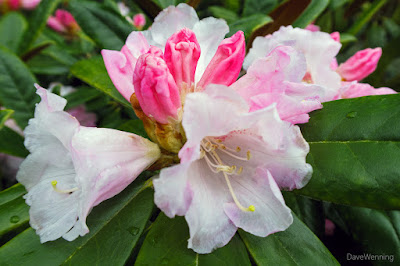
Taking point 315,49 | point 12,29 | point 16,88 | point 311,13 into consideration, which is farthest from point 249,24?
point 12,29

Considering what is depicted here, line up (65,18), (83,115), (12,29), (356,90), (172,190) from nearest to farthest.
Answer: (172,190) < (356,90) < (83,115) < (12,29) < (65,18)

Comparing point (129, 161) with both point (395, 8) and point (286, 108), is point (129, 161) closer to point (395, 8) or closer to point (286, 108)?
point (286, 108)

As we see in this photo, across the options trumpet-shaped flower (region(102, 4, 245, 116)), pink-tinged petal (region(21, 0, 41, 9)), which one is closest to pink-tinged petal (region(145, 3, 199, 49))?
trumpet-shaped flower (region(102, 4, 245, 116))

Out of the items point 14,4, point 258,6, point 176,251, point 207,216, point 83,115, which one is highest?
point 258,6

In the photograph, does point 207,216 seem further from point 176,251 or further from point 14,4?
point 14,4

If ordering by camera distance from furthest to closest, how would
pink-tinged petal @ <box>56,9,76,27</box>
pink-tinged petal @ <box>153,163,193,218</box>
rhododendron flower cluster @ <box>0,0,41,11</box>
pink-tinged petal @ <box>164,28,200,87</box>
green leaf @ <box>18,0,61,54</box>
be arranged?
rhododendron flower cluster @ <box>0,0,41,11</box>, pink-tinged petal @ <box>56,9,76,27</box>, green leaf @ <box>18,0,61,54</box>, pink-tinged petal @ <box>164,28,200,87</box>, pink-tinged petal @ <box>153,163,193,218</box>

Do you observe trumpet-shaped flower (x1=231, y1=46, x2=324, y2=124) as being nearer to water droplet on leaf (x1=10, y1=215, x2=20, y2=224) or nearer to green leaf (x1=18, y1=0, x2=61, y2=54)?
water droplet on leaf (x1=10, y1=215, x2=20, y2=224)

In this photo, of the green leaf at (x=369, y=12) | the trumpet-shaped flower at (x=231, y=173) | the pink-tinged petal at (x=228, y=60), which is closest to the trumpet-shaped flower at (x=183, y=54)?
the pink-tinged petal at (x=228, y=60)
